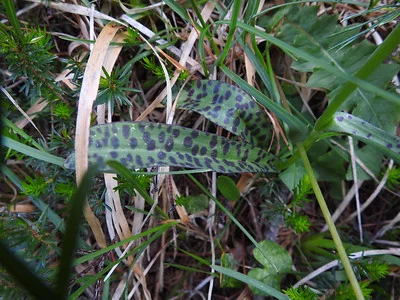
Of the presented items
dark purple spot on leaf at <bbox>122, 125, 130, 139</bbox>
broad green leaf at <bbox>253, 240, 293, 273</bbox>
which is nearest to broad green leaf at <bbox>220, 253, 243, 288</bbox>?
broad green leaf at <bbox>253, 240, 293, 273</bbox>

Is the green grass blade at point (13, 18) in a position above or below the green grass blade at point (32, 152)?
above

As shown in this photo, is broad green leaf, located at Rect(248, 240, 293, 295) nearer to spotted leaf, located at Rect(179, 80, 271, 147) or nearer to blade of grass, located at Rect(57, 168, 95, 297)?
spotted leaf, located at Rect(179, 80, 271, 147)

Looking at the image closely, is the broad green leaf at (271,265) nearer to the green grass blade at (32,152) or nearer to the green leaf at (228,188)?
the green leaf at (228,188)

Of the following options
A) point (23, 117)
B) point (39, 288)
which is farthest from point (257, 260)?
point (39, 288)

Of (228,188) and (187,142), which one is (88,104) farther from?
(228,188)

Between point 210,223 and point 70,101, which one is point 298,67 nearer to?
point 210,223

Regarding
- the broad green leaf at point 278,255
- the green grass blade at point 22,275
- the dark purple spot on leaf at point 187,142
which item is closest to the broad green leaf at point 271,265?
the broad green leaf at point 278,255
